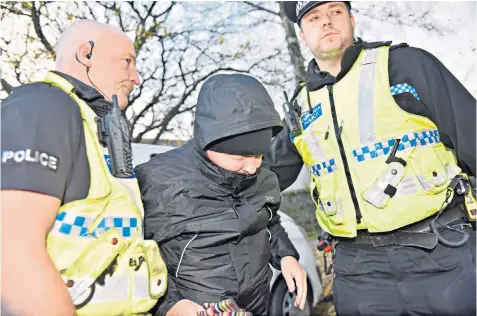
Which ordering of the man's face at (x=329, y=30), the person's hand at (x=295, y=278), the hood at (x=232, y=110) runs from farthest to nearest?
the man's face at (x=329, y=30) → the person's hand at (x=295, y=278) → the hood at (x=232, y=110)

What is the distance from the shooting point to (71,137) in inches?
54.0

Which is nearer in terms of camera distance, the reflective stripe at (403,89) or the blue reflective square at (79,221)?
the blue reflective square at (79,221)

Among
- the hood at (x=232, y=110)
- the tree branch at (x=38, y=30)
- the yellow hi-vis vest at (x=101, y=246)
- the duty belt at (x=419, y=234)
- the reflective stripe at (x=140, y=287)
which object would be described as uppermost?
the tree branch at (x=38, y=30)

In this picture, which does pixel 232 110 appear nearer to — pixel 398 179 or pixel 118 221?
pixel 118 221

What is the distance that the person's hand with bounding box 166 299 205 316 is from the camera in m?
1.71

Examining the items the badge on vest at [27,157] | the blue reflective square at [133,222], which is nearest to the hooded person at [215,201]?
the blue reflective square at [133,222]

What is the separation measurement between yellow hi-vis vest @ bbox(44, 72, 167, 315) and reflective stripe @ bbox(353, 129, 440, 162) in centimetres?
140

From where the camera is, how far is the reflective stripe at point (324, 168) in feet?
8.35

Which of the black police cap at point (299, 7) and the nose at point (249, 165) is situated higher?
the black police cap at point (299, 7)

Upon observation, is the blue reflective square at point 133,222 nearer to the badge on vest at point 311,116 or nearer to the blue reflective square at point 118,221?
the blue reflective square at point 118,221

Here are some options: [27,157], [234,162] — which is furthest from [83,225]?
[234,162]

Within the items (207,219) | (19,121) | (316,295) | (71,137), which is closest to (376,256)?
(207,219)

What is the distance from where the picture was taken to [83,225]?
139 cm

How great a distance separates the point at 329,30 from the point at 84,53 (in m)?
1.58
